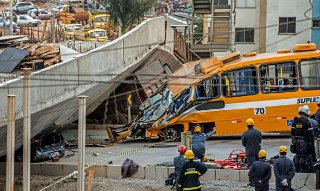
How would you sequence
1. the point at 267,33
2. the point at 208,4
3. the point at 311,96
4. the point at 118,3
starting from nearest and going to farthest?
the point at 311,96 → the point at 208,4 → the point at 267,33 → the point at 118,3

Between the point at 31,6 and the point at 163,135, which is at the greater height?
the point at 31,6

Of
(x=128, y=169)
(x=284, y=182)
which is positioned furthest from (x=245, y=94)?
(x=284, y=182)

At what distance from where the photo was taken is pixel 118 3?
57.0m

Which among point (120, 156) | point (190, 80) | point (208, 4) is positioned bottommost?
point (120, 156)

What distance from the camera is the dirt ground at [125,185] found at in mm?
22281

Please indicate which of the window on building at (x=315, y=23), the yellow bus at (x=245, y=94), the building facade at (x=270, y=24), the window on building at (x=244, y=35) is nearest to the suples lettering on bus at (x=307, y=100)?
the yellow bus at (x=245, y=94)

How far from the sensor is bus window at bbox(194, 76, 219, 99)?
27641 mm

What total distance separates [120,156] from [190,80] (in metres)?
3.73

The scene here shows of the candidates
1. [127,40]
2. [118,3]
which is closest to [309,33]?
[118,3]

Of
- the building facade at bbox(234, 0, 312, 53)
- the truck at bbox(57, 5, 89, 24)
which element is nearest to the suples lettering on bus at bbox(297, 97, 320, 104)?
the building facade at bbox(234, 0, 312, 53)

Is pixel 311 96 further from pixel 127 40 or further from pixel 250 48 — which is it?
pixel 250 48

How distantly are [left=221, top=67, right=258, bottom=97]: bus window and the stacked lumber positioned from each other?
5.47 m

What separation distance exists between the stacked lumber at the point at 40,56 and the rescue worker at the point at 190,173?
10024mm

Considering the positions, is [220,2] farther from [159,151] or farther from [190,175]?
[190,175]
